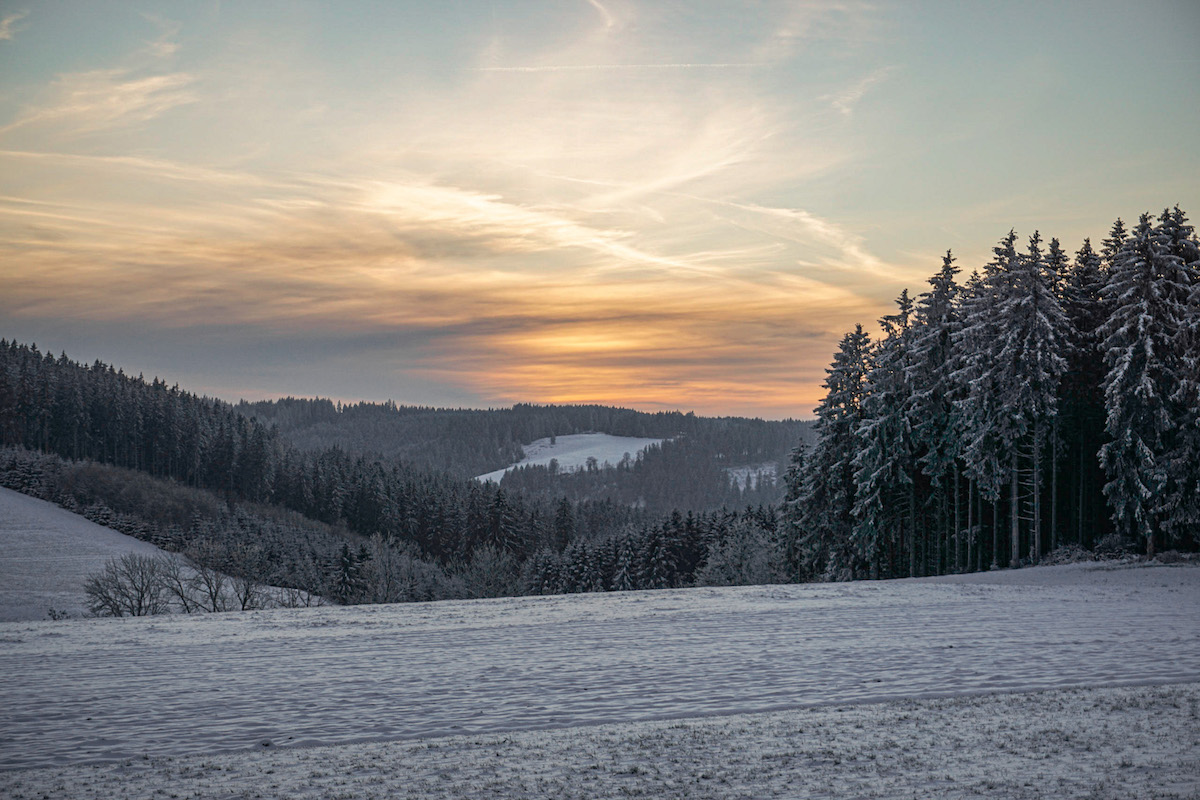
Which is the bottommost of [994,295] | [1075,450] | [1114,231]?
[1075,450]

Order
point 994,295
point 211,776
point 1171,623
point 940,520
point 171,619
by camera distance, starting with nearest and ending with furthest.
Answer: point 211,776, point 1171,623, point 171,619, point 994,295, point 940,520

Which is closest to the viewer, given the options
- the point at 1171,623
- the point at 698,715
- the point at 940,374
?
the point at 698,715

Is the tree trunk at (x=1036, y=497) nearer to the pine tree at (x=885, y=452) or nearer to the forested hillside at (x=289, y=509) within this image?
the pine tree at (x=885, y=452)

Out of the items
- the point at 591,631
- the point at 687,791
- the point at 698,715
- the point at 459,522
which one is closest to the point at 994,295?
the point at 591,631

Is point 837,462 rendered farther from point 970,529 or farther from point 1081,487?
point 1081,487

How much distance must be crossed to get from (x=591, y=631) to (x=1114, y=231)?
142 ft

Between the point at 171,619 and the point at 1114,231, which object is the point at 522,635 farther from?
the point at 1114,231

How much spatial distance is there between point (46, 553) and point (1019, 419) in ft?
284

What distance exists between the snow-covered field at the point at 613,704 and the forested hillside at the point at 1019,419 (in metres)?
18.0

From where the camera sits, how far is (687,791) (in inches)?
373

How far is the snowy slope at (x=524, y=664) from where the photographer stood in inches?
526

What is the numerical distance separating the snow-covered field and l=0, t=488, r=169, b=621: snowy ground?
155ft

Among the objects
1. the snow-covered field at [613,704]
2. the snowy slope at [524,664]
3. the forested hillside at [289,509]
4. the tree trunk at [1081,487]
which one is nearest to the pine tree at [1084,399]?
the tree trunk at [1081,487]

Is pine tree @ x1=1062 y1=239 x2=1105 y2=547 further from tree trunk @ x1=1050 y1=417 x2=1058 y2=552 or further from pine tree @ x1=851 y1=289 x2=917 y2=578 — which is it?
pine tree @ x1=851 y1=289 x2=917 y2=578
